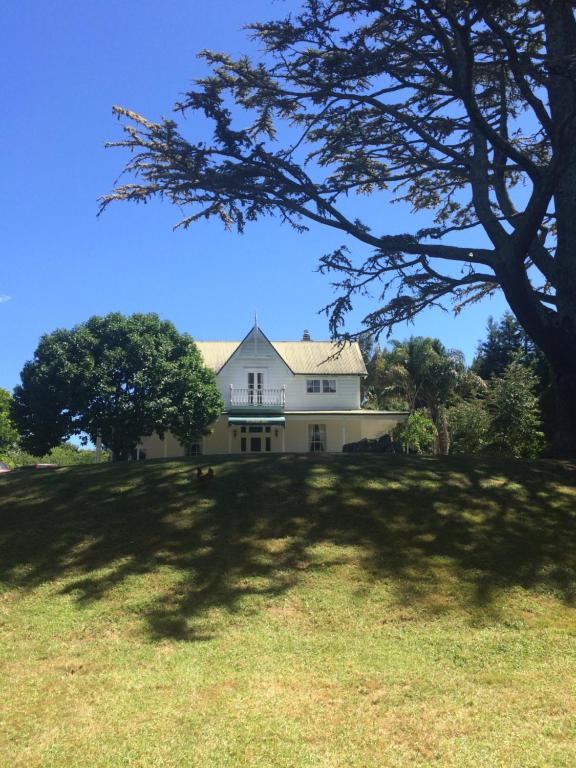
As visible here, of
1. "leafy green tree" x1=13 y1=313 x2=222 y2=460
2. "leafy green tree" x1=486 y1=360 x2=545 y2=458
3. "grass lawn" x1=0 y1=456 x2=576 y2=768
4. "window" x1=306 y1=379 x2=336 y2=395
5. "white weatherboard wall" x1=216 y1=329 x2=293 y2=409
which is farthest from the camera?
"window" x1=306 y1=379 x2=336 y2=395

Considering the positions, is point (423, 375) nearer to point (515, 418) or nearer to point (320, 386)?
point (320, 386)

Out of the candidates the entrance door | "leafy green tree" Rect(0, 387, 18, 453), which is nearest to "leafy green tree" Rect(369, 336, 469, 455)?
the entrance door

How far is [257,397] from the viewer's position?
37.8m


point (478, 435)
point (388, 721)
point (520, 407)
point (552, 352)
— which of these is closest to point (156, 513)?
point (388, 721)

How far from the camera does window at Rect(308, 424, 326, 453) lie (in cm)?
3719

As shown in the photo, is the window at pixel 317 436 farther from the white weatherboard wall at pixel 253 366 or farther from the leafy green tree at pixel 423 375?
the leafy green tree at pixel 423 375

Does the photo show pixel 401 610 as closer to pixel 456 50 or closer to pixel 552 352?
pixel 552 352

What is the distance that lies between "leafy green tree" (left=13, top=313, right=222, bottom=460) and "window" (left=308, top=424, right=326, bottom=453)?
21.5ft

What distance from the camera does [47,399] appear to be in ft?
103

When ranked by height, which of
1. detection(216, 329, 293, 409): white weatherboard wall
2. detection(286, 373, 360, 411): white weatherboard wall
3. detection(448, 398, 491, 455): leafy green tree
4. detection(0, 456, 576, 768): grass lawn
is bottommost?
detection(0, 456, 576, 768): grass lawn

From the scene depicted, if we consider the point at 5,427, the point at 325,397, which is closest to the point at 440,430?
the point at 325,397

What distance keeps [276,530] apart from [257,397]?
93.7 ft

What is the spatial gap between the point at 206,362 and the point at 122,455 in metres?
10.2

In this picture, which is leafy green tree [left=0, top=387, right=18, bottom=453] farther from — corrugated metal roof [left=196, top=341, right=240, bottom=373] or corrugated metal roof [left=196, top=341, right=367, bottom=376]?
→ corrugated metal roof [left=196, top=341, right=367, bottom=376]
